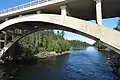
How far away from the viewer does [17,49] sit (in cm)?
4522

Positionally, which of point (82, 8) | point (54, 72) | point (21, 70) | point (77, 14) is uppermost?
point (82, 8)

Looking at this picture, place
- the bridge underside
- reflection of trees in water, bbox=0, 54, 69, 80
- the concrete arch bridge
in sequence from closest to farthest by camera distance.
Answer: the concrete arch bridge
the bridge underside
reflection of trees in water, bbox=0, 54, 69, 80

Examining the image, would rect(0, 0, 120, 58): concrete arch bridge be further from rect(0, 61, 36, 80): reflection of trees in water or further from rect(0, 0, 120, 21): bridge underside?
rect(0, 61, 36, 80): reflection of trees in water

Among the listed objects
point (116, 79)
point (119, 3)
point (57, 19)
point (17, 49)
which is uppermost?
point (119, 3)

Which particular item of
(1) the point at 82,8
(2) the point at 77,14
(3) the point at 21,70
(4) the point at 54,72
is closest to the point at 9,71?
(3) the point at 21,70

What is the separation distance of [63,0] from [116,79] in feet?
39.9

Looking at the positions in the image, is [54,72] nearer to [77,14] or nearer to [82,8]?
[77,14]

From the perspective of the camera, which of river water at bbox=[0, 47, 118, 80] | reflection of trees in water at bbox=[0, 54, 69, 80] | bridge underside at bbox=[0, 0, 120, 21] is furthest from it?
reflection of trees in water at bbox=[0, 54, 69, 80]

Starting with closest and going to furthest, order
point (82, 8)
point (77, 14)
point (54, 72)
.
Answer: point (82, 8) < point (77, 14) < point (54, 72)

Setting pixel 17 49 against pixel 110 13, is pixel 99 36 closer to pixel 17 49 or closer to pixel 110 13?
pixel 110 13

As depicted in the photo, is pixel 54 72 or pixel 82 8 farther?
pixel 54 72

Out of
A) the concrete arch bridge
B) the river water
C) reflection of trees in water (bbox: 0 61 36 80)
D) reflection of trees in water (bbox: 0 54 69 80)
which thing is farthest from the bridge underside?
reflection of trees in water (bbox: 0 54 69 80)

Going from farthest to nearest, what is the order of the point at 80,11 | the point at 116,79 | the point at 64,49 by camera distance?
the point at 64,49, the point at 116,79, the point at 80,11

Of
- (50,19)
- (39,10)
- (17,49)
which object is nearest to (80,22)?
(50,19)
